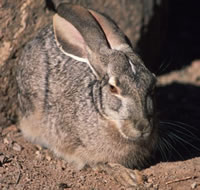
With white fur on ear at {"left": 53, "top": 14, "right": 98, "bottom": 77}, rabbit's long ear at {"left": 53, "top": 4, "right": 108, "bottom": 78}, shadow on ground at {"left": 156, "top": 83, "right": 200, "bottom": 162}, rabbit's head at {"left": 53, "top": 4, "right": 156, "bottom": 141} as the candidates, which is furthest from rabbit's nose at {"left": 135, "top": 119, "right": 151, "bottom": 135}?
white fur on ear at {"left": 53, "top": 14, "right": 98, "bottom": 77}

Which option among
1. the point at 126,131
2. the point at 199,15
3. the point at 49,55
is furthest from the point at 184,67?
the point at 126,131

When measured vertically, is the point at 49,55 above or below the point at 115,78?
below

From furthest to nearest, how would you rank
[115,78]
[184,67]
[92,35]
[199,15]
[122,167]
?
[199,15] → [184,67] → [122,167] → [92,35] → [115,78]

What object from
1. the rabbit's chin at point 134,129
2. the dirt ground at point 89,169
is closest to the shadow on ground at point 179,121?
the dirt ground at point 89,169

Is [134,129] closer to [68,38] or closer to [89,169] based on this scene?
[89,169]

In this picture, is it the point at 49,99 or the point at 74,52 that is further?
the point at 49,99

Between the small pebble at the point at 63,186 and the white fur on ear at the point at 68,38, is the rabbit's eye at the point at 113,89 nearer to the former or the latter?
the white fur on ear at the point at 68,38

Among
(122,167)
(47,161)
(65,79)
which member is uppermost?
(65,79)

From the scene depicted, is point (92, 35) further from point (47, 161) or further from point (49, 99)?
point (47, 161)
